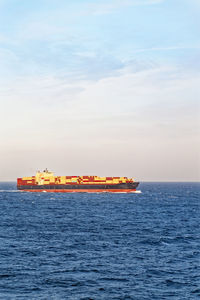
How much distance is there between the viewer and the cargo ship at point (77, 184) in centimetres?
17038

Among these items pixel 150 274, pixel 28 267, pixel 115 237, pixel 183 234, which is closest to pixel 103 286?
pixel 150 274

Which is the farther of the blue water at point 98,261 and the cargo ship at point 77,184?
the cargo ship at point 77,184

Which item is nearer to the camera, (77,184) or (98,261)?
(98,261)

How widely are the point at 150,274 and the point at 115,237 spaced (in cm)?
1961

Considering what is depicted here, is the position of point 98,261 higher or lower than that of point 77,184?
lower

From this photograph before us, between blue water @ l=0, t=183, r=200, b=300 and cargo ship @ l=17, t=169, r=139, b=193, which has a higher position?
cargo ship @ l=17, t=169, r=139, b=193

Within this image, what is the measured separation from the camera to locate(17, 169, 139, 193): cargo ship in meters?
170

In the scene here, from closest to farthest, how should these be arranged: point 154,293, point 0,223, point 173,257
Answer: point 154,293, point 173,257, point 0,223

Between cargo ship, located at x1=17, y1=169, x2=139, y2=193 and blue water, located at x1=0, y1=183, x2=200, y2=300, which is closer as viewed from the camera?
blue water, located at x1=0, y1=183, x2=200, y2=300

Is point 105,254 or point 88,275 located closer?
point 88,275

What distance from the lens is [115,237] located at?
2146 inches

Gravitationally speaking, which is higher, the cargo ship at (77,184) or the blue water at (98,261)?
the cargo ship at (77,184)

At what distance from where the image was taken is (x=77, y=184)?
174 meters

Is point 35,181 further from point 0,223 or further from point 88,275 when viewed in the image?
point 88,275
